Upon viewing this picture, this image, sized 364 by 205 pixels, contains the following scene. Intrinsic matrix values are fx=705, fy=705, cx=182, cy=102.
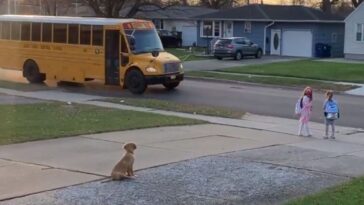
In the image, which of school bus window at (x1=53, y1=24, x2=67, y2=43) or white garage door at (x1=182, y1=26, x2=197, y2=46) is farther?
white garage door at (x1=182, y1=26, x2=197, y2=46)

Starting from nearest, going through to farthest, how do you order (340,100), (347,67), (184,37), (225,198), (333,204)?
(333,204)
(225,198)
(340,100)
(347,67)
(184,37)

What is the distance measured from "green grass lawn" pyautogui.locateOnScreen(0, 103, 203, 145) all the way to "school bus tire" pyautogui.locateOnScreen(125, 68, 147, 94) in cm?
597

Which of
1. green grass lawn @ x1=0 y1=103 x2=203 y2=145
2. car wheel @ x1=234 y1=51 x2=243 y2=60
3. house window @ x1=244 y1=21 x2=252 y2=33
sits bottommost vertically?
green grass lawn @ x1=0 y1=103 x2=203 y2=145

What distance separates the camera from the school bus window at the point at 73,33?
1109 inches

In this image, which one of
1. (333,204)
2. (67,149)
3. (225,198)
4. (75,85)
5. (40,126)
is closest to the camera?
(333,204)

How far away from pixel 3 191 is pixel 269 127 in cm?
987

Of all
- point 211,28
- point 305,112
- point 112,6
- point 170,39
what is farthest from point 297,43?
point 305,112

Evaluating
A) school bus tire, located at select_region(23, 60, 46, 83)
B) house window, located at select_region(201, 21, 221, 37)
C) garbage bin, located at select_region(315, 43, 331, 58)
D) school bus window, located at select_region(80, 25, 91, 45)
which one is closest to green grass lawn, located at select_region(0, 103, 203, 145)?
school bus window, located at select_region(80, 25, 91, 45)

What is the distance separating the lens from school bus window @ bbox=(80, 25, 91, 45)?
2784cm

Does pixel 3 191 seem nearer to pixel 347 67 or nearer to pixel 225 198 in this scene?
pixel 225 198

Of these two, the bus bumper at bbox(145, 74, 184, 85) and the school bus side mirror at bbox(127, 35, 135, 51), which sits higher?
the school bus side mirror at bbox(127, 35, 135, 51)

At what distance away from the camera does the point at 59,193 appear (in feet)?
29.4

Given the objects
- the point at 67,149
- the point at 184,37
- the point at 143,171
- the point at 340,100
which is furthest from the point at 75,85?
the point at 184,37

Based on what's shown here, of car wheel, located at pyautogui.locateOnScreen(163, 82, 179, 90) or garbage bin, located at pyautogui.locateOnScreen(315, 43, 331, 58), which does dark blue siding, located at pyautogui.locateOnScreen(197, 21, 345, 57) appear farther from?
car wheel, located at pyautogui.locateOnScreen(163, 82, 179, 90)
